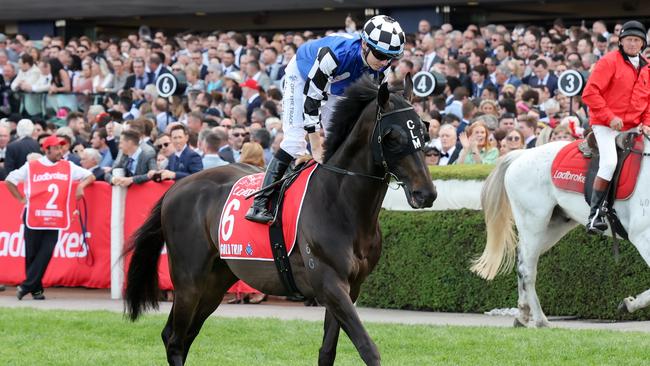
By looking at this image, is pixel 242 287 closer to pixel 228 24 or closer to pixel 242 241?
pixel 242 241

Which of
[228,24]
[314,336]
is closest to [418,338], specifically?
[314,336]

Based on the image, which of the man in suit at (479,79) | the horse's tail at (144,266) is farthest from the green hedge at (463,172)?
the man in suit at (479,79)

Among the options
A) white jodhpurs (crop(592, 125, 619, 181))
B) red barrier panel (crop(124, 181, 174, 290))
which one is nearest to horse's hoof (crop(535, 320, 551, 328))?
white jodhpurs (crop(592, 125, 619, 181))

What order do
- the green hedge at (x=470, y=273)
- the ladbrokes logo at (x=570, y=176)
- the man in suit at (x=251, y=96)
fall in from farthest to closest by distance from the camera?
the man in suit at (x=251, y=96) → the green hedge at (x=470, y=273) → the ladbrokes logo at (x=570, y=176)

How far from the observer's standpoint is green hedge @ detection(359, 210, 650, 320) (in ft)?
35.7

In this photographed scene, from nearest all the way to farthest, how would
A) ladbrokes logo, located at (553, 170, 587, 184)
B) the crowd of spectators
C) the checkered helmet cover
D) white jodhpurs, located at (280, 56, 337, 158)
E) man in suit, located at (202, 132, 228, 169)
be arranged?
the checkered helmet cover, white jodhpurs, located at (280, 56, 337, 158), ladbrokes logo, located at (553, 170, 587, 184), man in suit, located at (202, 132, 228, 169), the crowd of spectators

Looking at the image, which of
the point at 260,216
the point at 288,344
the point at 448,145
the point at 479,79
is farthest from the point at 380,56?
the point at 479,79

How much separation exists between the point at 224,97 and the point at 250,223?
11627mm

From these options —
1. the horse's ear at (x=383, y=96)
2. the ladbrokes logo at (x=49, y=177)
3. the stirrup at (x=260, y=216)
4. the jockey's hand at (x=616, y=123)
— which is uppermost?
the horse's ear at (x=383, y=96)

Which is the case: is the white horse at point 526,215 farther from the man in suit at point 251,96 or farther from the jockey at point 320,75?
the man in suit at point 251,96

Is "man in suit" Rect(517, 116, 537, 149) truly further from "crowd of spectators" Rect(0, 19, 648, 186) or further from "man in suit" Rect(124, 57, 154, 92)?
"man in suit" Rect(124, 57, 154, 92)

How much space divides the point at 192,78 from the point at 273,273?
535 inches

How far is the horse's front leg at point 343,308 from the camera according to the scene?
6.36m

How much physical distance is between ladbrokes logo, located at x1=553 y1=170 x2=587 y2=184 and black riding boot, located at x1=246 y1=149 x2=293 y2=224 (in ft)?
12.5
